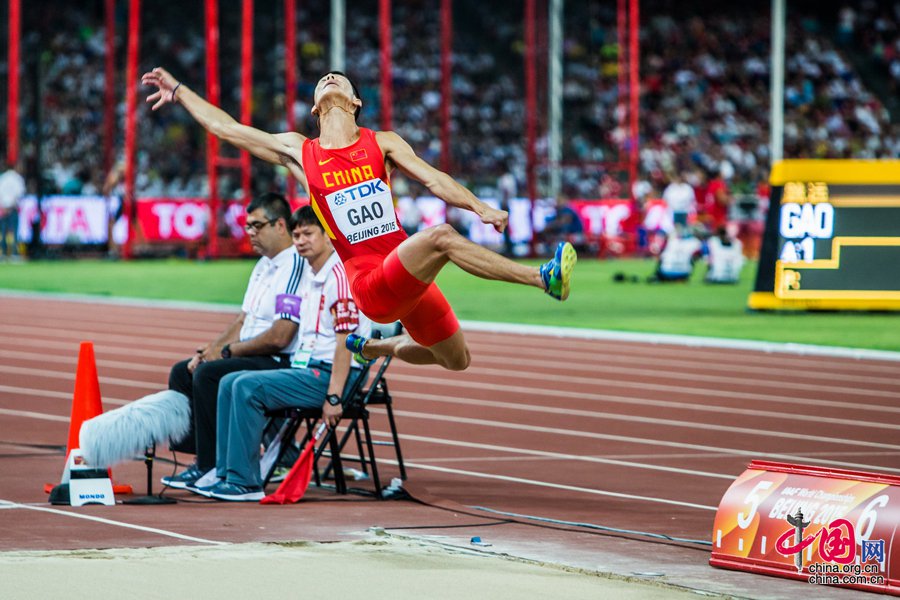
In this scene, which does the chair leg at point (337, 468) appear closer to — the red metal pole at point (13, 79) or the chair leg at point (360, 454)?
the chair leg at point (360, 454)

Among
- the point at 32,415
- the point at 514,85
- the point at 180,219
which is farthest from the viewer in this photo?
the point at 514,85

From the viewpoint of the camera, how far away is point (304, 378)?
824 cm

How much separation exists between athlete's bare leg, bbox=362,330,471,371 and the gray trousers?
357 mm

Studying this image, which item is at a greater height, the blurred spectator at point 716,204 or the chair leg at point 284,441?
the blurred spectator at point 716,204

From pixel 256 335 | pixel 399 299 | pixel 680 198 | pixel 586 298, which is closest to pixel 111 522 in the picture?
pixel 399 299

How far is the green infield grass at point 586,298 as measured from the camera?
742 inches

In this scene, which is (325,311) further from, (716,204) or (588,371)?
(716,204)

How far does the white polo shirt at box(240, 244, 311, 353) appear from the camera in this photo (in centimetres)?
870

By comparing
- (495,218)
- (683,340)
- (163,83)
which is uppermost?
(163,83)

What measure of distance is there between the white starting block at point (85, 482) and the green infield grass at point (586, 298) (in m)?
11.1

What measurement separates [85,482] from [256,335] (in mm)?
1447

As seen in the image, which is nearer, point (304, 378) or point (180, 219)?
point (304, 378)

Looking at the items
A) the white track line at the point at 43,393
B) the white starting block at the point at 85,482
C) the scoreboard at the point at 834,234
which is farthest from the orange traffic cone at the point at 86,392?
the scoreboard at the point at 834,234
